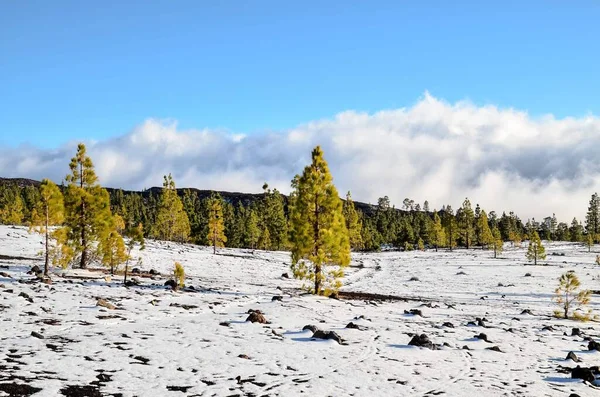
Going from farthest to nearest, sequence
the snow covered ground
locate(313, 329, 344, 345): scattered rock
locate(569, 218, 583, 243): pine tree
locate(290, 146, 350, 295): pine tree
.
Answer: locate(569, 218, 583, 243): pine tree
locate(290, 146, 350, 295): pine tree
locate(313, 329, 344, 345): scattered rock
the snow covered ground

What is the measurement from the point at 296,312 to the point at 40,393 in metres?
15.5

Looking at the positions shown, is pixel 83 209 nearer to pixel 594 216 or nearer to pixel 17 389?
pixel 17 389

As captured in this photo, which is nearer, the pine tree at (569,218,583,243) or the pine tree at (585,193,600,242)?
the pine tree at (585,193,600,242)

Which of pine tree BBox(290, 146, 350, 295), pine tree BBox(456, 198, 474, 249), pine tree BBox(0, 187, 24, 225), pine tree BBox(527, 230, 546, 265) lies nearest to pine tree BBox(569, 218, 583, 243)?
pine tree BBox(456, 198, 474, 249)

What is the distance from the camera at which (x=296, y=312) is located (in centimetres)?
2459

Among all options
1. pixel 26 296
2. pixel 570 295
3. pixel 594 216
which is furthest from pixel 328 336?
pixel 594 216

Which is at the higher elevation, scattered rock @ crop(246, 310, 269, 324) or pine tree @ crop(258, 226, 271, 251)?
pine tree @ crop(258, 226, 271, 251)

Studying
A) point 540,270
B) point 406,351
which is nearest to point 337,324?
point 406,351

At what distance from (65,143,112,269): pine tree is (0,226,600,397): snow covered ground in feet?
21.1

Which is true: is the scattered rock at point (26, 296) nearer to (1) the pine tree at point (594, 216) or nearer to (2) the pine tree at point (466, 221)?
(2) the pine tree at point (466, 221)

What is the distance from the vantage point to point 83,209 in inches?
1566

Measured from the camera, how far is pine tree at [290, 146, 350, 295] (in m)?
32.5

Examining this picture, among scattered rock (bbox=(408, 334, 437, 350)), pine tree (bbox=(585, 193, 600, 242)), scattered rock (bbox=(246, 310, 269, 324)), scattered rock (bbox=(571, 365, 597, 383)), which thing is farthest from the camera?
pine tree (bbox=(585, 193, 600, 242))

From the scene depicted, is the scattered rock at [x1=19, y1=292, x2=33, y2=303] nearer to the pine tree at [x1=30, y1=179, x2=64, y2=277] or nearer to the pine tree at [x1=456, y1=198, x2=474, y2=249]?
the pine tree at [x1=30, y1=179, x2=64, y2=277]
